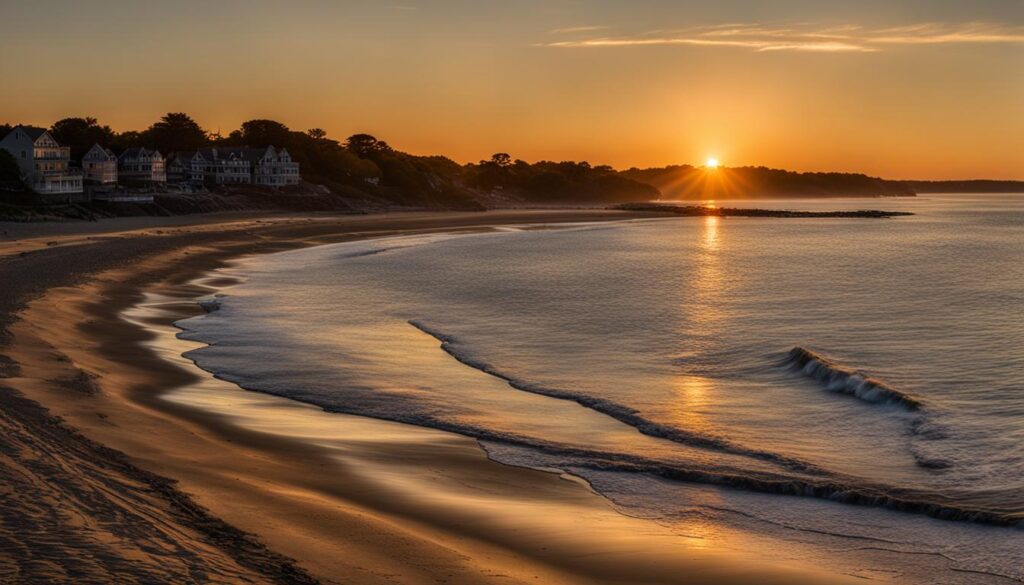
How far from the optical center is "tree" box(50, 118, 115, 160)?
452ft

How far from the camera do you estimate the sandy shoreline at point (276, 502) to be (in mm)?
9609

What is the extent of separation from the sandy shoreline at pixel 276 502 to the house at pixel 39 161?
312 ft

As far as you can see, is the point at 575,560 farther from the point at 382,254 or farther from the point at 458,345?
the point at 382,254

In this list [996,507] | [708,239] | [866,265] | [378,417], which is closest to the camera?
[996,507]

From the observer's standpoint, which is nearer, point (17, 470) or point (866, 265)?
point (17, 470)

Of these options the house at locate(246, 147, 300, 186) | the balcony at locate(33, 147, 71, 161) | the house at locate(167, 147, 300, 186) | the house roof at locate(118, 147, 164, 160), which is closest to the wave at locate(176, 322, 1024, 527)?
the balcony at locate(33, 147, 71, 161)

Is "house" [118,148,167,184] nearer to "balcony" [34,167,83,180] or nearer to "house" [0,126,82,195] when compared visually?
"balcony" [34,167,83,180]

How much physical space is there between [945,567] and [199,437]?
36.0 ft

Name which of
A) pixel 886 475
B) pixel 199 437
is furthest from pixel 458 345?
pixel 886 475

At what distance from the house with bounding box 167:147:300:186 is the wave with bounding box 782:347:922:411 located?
135m

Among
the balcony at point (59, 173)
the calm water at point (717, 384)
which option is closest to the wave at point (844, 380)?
the calm water at point (717, 384)

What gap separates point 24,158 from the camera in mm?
109562

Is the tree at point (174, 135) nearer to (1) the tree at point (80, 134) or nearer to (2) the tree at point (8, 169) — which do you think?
(1) the tree at point (80, 134)

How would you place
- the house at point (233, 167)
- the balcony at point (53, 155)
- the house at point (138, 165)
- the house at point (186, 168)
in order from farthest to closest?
the house at point (233, 167)
the house at point (186, 168)
the house at point (138, 165)
the balcony at point (53, 155)
